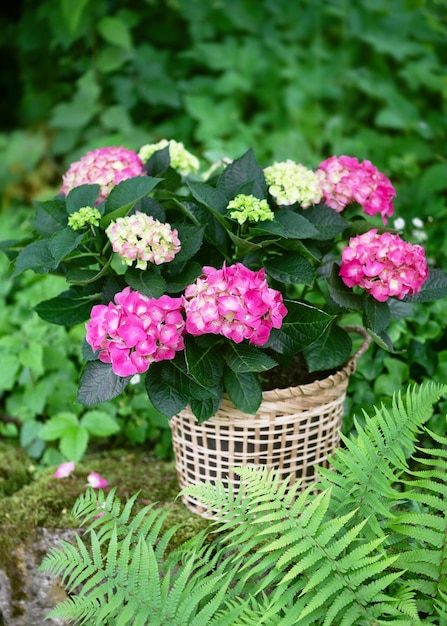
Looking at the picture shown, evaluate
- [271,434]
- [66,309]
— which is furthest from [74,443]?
[271,434]

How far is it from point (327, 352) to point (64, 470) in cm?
95

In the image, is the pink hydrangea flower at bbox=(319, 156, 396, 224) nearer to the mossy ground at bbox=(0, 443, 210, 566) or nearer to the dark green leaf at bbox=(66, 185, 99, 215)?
the dark green leaf at bbox=(66, 185, 99, 215)

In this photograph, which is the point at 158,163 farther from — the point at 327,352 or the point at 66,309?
the point at 327,352

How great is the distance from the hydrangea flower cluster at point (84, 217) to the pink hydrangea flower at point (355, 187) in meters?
0.59

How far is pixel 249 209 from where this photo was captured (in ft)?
5.36

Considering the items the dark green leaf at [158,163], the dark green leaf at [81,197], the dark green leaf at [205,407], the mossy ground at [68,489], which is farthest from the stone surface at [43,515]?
the dark green leaf at [158,163]

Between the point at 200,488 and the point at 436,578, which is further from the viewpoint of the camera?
the point at 200,488

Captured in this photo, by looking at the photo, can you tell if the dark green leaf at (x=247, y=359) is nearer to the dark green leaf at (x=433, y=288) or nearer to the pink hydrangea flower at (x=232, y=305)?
the pink hydrangea flower at (x=232, y=305)

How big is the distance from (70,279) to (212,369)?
0.40 meters

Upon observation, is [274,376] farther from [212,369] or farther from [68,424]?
[68,424]

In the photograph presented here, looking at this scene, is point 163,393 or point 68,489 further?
point 68,489

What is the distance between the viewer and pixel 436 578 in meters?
1.53

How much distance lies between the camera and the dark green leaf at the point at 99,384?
5.47 ft

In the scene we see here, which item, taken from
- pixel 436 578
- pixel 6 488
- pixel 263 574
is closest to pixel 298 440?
pixel 263 574
